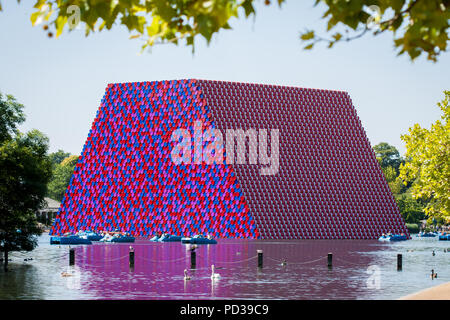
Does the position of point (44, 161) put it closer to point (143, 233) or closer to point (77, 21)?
point (77, 21)

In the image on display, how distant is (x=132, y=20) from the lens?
9.63 meters

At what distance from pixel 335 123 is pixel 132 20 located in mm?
96802

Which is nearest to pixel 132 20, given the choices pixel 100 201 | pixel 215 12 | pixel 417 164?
pixel 215 12

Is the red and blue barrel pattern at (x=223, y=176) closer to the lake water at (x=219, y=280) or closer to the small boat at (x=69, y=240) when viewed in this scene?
the small boat at (x=69, y=240)

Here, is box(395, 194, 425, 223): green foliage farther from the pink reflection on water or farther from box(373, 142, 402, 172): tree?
the pink reflection on water

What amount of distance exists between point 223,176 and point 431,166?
55.1 m

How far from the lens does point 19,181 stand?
40344 millimetres

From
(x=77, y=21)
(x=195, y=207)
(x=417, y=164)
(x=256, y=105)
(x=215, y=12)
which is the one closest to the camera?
(x=215, y=12)

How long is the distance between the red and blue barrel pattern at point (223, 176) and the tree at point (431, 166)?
51522 millimetres

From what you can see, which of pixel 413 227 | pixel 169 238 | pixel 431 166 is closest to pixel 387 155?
pixel 413 227

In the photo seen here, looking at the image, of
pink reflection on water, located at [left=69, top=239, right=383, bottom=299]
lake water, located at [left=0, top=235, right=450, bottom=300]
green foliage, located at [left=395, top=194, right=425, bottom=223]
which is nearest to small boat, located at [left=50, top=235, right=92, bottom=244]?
lake water, located at [left=0, top=235, right=450, bottom=300]

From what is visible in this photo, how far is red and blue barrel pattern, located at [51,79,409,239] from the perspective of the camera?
3688 inches

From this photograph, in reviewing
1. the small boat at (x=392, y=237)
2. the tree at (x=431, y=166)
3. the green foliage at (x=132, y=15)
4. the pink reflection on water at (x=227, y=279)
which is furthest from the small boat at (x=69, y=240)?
the green foliage at (x=132, y=15)

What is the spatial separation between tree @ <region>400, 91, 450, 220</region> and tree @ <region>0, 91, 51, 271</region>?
65.9ft
